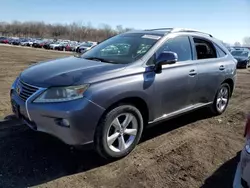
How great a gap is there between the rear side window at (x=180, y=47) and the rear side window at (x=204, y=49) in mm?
287

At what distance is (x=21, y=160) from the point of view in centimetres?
353

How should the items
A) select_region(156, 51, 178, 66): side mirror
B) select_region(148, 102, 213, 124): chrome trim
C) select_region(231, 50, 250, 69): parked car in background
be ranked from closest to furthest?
select_region(156, 51, 178, 66): side mirror < select_region(148, 102, 213, 124): chrome trim < select_region(231, 50, 250, 69): parked car in background

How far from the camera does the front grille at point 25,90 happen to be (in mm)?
3414

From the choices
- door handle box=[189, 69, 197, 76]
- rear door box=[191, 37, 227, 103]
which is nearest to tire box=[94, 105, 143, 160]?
door handle box=[189, 69, 197, 76]

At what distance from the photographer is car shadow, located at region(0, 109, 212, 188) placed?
10.5 feet

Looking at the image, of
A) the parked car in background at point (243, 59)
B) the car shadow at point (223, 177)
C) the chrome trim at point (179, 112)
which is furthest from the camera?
the parked car in background at point (243, 59)

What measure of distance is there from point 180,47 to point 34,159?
2917 mm

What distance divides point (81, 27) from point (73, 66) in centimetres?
13657

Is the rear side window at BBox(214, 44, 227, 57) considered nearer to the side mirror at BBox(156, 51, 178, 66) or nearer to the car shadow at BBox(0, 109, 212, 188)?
the side mirror at BBox(156, 51, 178, 66)

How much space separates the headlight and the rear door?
7.75 feet

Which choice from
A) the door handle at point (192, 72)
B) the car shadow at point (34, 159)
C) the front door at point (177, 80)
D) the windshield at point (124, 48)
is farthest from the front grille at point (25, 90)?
the door handle at point (192, 72)

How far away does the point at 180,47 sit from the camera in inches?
183

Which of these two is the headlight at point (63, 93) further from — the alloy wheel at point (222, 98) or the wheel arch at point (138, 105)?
the alloy wheel at point (222, 98)

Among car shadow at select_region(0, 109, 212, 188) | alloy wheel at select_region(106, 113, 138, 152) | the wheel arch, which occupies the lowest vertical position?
car shadow at select_region(0, 109, 212, 188)
